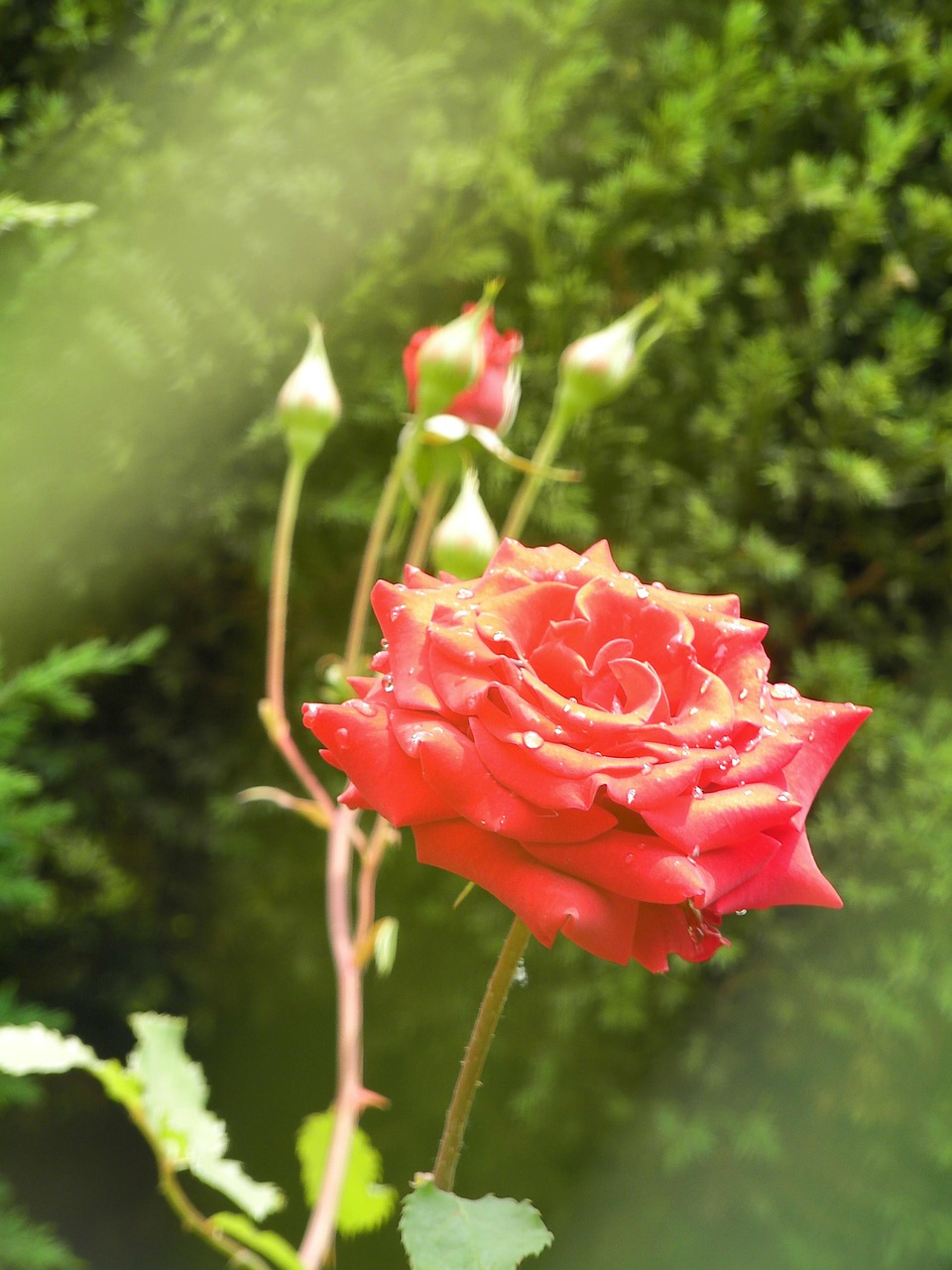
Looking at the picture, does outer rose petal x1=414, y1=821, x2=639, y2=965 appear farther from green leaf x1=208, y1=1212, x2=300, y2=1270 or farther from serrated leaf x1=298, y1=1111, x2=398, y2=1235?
serrated leaf x1=298, y1=1111, x2=398, y2=1235

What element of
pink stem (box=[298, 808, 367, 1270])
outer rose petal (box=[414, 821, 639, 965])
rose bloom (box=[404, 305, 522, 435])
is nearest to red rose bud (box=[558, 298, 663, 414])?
rose bloom (box=[404, 305, 522, 435])

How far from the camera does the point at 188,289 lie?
0.88 m

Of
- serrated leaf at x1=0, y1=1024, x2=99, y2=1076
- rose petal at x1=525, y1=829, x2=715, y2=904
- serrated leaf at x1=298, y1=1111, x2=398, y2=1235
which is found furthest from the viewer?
serrated leaf at x1=298, y1=1111, x2=398, y2=1235

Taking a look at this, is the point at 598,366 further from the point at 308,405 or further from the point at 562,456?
the point at 562,456

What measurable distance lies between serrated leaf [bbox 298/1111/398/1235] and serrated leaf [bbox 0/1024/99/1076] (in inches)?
6.0

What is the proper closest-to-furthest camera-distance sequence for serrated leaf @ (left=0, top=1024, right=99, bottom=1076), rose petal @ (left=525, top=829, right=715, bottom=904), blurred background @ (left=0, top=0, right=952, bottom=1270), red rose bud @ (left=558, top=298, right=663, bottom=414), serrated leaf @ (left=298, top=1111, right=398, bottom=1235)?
rose petal @ (left=525, top=829, right=715, bottom=904) → serrated leaf @ (left=0, top=1024, right=99, bottom=1076) → serrated leaf @ (left=298, top=1111, right=398, bottom=1235) → red rose bud @ (left=558, top=298, right=663, bottom=414) → blurred background @ (left=0, top=0, right=952, bottom=1270)

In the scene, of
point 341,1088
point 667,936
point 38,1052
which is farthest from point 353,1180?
point 667,936

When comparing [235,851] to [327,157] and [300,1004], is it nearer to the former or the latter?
[300,1004]

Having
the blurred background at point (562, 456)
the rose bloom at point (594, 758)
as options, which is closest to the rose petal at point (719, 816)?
the rose bloom at point (594, 758)

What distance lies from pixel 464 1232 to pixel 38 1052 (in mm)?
159

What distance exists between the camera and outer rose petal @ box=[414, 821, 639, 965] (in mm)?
241

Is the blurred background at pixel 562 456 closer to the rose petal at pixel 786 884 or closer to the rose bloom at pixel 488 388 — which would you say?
the rose bloom at pixel 488 388

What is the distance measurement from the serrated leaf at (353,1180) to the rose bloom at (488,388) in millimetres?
357

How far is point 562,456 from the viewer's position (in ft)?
3.16
